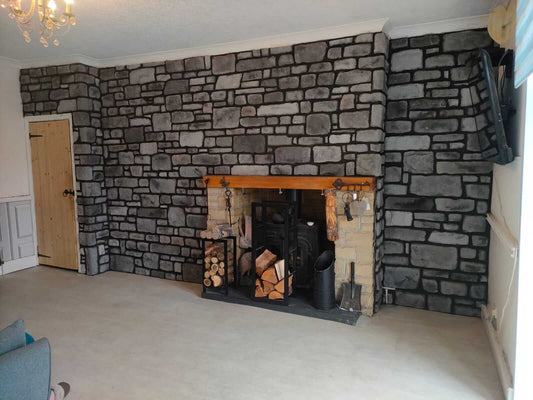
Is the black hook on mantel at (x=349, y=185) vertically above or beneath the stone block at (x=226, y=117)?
beneath

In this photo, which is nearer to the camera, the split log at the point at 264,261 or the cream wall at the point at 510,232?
the cream wall at the point at 510,232

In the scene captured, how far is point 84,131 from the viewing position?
4656mm

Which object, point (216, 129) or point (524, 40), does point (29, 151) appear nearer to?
point (216, 129)

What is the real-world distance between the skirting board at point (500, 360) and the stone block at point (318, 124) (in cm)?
214

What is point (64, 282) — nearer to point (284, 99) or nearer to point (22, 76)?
point (22, 76)

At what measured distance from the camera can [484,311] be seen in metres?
3.31

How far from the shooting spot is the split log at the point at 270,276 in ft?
12.1

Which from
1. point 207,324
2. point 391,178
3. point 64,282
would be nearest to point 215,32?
point 391,178

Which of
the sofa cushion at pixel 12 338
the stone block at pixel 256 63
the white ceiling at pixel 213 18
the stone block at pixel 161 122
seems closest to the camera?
the sofa cushion at pixel 12 338

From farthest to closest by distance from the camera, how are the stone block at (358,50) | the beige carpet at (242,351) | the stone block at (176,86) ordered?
the stone block at (176,86) → the stone block at (358,50) → the beige carpet at (242,351)

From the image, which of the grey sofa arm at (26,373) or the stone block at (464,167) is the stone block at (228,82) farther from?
the grey sofa arm at (26,373)

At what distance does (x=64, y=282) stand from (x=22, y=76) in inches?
109

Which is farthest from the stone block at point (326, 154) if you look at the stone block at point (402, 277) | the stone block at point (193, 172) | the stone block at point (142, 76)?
the stone block at point (142, 76)

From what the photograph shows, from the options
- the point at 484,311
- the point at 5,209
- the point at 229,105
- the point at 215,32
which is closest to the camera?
the point at 484,311
